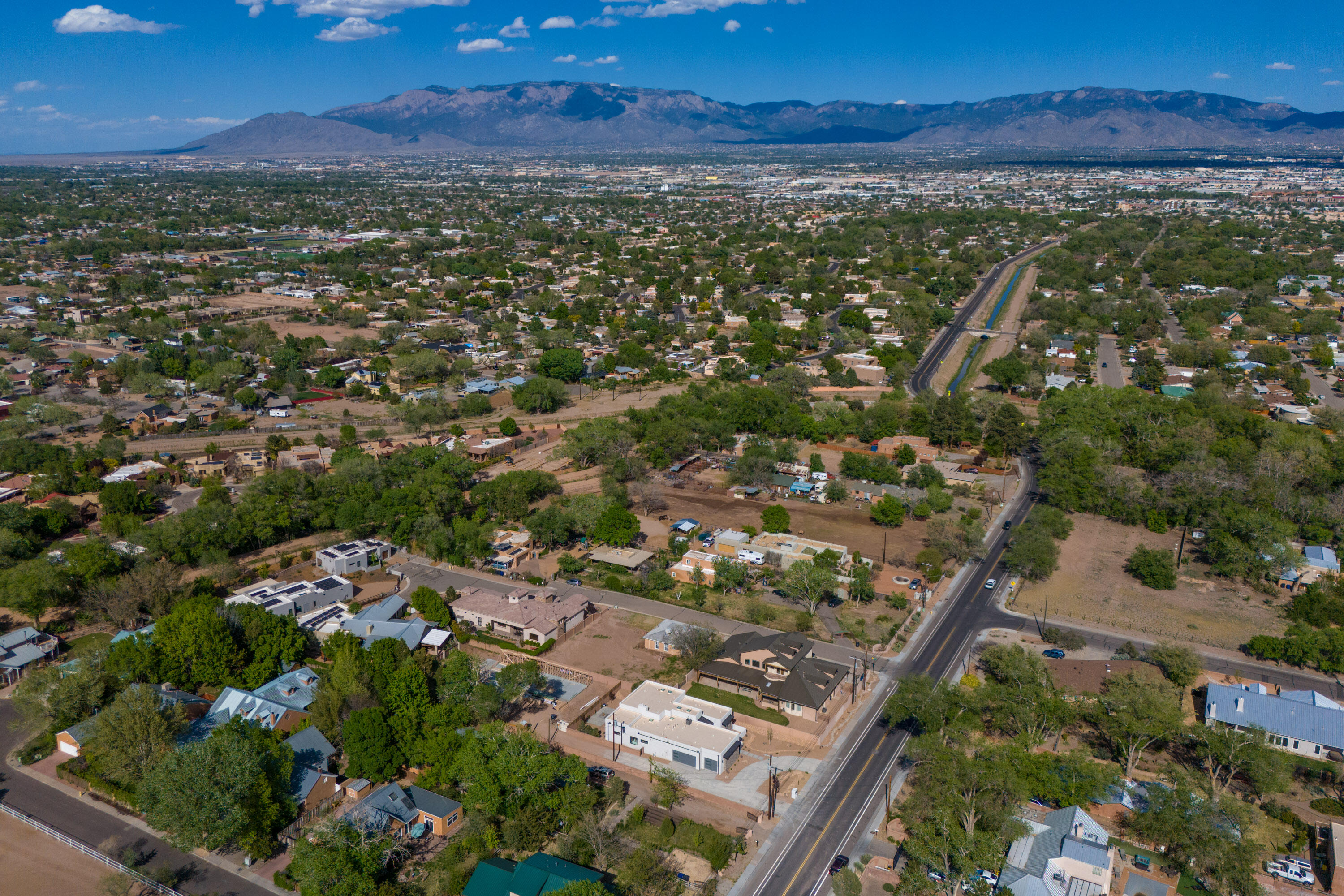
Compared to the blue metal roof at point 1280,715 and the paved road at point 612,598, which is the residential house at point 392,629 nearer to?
the paved road at point 612,598

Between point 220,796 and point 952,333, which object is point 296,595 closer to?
point 220,796

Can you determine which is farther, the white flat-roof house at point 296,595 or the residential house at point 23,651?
the white flat-roof house at point 296,595

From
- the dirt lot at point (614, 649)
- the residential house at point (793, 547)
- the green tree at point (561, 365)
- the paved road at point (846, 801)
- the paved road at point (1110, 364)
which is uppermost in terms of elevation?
the green tree at point (561, 365)

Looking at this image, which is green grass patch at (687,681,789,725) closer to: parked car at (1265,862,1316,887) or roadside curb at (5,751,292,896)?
parked car at (1265,862,1316,887)

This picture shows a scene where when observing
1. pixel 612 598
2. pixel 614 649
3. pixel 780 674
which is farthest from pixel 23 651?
pixel 780 674

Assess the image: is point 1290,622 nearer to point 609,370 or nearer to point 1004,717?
point 1004,717

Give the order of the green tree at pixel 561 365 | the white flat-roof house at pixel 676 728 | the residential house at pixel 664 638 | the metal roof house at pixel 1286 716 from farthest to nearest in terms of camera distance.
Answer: the green tree at pixel 561 365 → the residential house at pixel 664 638 → the metal roof house at pixel 1286 716 → the white flat-roof house at pixel 676 728

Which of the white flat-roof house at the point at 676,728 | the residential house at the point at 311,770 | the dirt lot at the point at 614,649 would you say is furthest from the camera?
the dirt lot at the point at 614,649

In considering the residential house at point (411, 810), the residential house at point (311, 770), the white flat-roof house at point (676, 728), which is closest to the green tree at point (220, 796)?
the residential house at point (311, 770)

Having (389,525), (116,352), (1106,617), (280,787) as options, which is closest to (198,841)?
(280,787)
